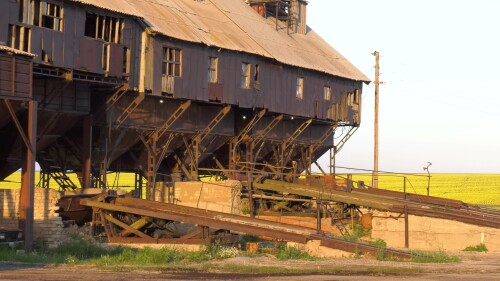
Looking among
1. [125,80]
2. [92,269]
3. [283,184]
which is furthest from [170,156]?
[92,269]

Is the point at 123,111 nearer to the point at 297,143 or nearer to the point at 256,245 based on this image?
the point at 256,245

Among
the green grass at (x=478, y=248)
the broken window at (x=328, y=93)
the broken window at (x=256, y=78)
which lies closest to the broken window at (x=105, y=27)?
the broken window at (x=256, y=78)

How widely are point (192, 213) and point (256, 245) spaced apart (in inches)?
114

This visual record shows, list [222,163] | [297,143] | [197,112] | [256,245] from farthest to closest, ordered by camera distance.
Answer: [297,143], [222,163], [197,112], [256,245]

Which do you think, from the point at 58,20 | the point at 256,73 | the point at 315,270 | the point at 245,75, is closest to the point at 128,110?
the point at 58,20

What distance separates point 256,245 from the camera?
29969mm

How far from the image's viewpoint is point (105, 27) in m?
37.4

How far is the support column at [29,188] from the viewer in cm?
2909

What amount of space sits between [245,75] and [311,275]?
79.7 ft

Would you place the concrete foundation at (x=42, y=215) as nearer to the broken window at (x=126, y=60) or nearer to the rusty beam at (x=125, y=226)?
the rusty beam at (x=125, y=226)

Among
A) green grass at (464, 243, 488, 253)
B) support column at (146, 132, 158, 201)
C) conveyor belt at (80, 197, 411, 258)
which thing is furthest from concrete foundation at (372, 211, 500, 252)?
support column at (146, 132, 158, 201)

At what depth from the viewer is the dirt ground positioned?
22750 mm

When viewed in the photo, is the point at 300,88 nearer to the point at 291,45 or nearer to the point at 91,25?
the point at 291,45

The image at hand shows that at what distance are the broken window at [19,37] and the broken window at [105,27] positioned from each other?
411 centimetres
